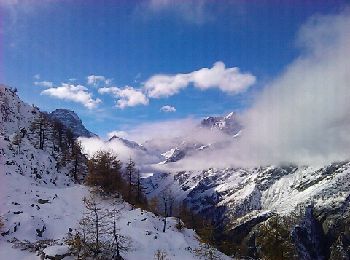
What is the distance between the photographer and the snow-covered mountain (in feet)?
201

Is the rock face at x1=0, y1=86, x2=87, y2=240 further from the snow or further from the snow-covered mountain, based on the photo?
the snow

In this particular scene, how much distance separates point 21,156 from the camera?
328 feet

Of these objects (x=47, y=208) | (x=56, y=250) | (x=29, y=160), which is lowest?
(x=56, y=250)

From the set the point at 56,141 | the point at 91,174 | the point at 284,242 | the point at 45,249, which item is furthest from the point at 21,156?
the point at 284,242

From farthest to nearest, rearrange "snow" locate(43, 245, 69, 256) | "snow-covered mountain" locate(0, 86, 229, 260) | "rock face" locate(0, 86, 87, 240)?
"rock face" locate(0, 86, 87, 240), "snow-covered mountain" locate(0, 86, 229, 260), "snow" locate(43, 245, 69, 256)

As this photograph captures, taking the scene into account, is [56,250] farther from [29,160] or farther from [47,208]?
[29,160]

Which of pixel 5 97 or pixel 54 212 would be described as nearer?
pixel 54 212

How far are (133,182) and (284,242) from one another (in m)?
52.3

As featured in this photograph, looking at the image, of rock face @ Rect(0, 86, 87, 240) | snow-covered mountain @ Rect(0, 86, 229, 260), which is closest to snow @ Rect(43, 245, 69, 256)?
snow-covered mountain @ Rect(0, 86, 229, 260)

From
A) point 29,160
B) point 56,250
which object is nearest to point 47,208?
point 56,250

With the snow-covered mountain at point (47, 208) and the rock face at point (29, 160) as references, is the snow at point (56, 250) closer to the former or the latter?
the snow-covered mountain at point (47, 208)

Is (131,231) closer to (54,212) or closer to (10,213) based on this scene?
(54,212)

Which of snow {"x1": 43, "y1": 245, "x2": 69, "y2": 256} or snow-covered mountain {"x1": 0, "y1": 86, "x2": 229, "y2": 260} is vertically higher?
snow-covered mountain {"x1": 0, "y1": 86, "x2": 229, "y2": 260}

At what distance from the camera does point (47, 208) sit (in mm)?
75188
